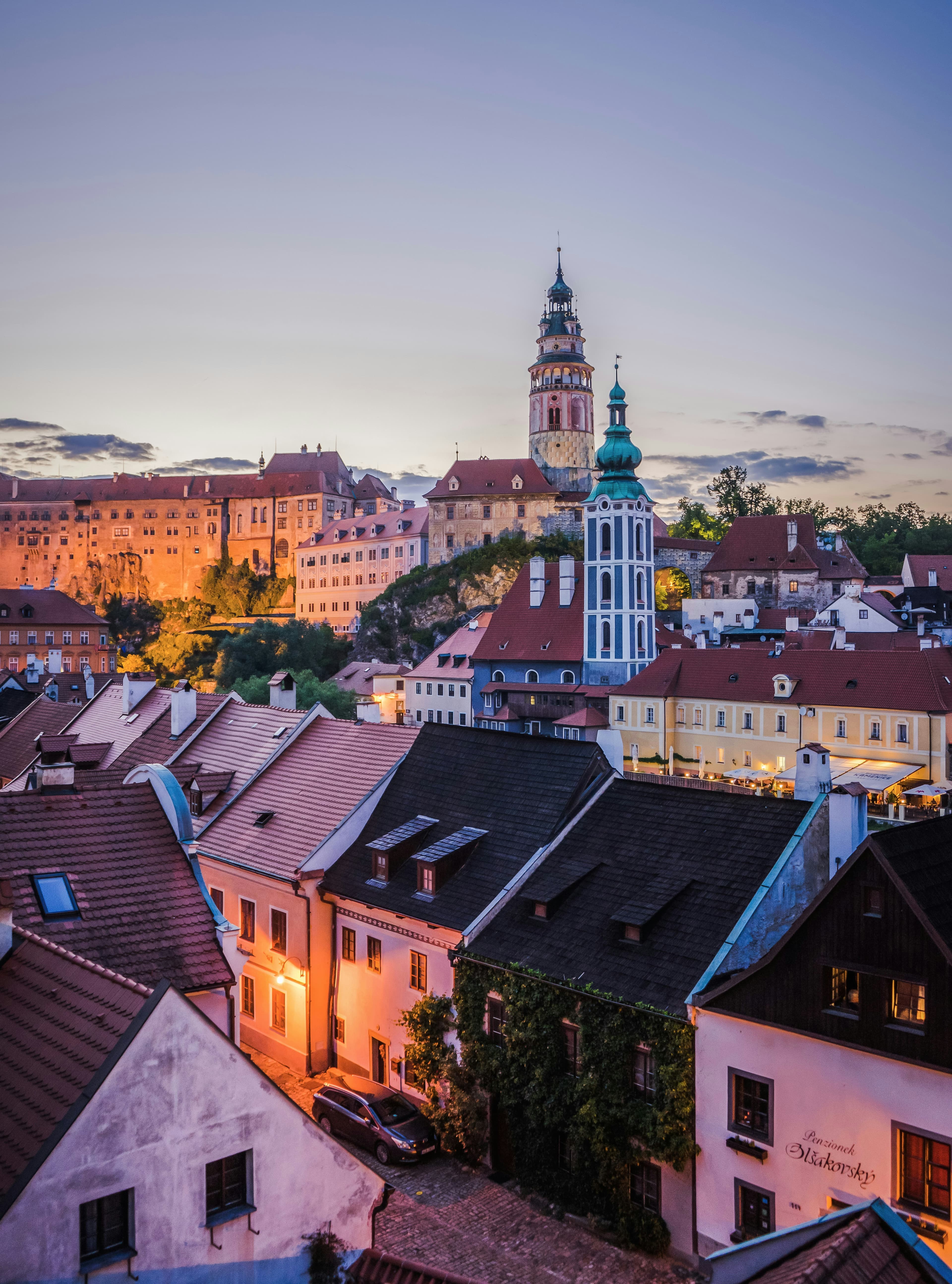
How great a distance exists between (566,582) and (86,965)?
7074cm

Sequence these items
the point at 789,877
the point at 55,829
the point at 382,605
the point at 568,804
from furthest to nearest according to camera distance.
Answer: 1. the point at 382,605
2. the point at 568,804
3. the point at 789,877
4. the point at 55,829

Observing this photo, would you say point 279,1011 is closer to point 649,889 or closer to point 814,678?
point 649,889

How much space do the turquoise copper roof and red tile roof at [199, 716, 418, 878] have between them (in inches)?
2042

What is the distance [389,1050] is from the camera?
68.2ft

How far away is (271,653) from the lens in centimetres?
9381

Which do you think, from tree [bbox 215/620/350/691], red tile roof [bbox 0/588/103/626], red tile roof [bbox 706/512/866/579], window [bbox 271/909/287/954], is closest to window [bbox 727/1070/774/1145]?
window [bbox 271/909/287/954]

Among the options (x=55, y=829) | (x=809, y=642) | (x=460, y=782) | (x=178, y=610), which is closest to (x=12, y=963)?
(x=55, y=829)

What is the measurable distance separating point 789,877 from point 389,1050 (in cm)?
915

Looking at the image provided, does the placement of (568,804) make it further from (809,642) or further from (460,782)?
(809,642)

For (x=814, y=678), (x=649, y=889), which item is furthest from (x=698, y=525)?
(x=649, y=889)

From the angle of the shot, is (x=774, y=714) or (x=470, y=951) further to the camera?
(x=774, y=714)

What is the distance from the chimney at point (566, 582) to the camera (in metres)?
78.9

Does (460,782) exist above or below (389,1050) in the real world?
above

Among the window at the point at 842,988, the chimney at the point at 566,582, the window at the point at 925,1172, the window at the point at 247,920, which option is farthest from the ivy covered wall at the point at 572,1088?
the chimney at the point at 566,582
